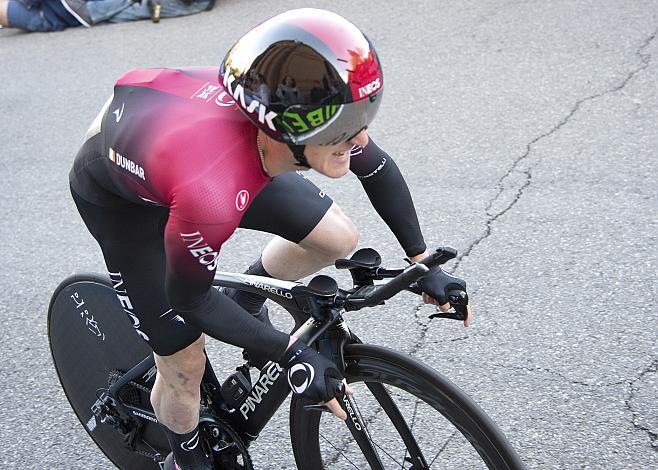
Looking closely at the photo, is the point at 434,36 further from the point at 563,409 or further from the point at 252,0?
the point at 563,409

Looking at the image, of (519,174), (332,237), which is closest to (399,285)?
(332,237)

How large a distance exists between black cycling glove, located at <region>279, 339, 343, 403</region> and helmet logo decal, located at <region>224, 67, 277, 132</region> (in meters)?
0.60

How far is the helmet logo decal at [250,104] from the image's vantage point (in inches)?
91.4

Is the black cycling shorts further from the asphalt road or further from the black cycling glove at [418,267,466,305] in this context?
the asphalt road

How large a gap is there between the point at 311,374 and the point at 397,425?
24.1 inches

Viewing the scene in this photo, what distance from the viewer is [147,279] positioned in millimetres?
2807

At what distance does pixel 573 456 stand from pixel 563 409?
0.27 meters

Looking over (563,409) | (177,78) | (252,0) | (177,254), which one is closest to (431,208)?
(563,409)

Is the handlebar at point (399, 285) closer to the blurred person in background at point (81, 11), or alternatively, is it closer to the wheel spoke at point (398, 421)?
the wheel spoke at point (398, 421)

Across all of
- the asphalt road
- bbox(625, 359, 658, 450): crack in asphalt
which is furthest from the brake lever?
bbox(625, 359, 658, 450): crack in asphalt

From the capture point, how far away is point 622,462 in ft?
10.6

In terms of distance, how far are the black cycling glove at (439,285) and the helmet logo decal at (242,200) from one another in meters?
0.58

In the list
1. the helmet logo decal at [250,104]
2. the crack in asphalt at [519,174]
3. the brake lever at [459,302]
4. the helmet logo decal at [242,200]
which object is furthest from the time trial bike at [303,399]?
the crack in asphalt at [519,174]

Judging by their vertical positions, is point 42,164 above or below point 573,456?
below
